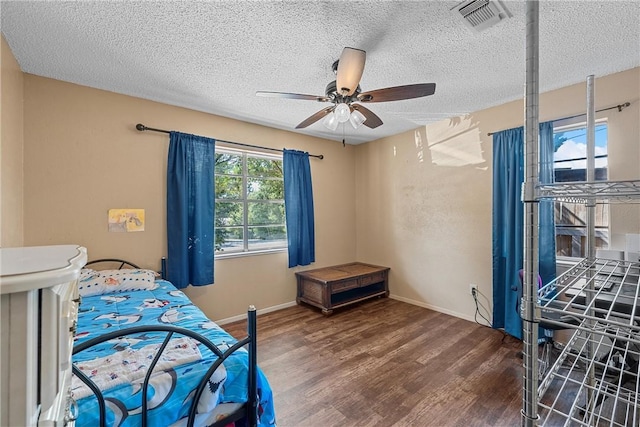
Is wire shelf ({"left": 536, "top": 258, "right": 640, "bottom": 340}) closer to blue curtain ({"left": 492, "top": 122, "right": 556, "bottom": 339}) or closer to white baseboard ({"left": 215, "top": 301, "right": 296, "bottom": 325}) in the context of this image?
blue curtain ({"left": 492, "top": 122, "right": 556, "bottom": 339})

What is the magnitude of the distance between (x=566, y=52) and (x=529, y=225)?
2328 mm

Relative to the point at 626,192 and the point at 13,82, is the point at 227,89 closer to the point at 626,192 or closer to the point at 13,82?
the point at 13,82

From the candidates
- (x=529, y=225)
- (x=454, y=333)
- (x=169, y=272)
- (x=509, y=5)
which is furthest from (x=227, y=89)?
(x=454, y=333)

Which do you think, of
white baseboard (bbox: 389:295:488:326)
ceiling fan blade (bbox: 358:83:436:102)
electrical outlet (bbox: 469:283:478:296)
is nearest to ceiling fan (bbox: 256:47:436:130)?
ceiling fan blade (bbox: 358:83:436:102)

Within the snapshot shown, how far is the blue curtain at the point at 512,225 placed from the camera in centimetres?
271

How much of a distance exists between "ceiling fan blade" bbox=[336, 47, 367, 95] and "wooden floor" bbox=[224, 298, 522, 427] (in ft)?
7.41

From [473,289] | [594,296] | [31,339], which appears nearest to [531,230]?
[594,296]

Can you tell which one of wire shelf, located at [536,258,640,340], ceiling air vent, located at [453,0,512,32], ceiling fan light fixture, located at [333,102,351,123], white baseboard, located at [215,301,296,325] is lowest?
white baseboard, located at [215,301,296,325]

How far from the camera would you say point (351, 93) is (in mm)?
2002

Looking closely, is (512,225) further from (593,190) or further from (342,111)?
(593,190)

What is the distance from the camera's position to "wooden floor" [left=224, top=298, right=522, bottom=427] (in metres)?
1.88

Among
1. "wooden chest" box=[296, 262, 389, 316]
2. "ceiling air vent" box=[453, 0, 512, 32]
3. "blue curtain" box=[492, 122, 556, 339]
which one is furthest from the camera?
"wooden chest" box=[296, 262, 389, 316]

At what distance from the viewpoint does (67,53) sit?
212 centimetres

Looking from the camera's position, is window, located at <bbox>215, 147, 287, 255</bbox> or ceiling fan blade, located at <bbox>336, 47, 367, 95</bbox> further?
window, located at <bbox>215, 147, 287, 255</bbox>
